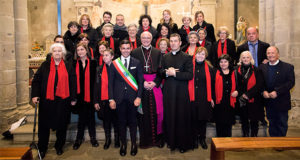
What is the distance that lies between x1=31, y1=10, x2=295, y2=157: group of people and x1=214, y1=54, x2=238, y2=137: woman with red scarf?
0.01 metres

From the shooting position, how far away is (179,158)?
3277mm

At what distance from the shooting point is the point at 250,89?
3500 millimetres

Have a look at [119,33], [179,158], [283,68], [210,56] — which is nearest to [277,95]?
[283,68]

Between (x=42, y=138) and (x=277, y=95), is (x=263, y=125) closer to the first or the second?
(x=277, y=95)

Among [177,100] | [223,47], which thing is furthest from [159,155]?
[223,47]

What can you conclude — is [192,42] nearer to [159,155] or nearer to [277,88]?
[277,88]

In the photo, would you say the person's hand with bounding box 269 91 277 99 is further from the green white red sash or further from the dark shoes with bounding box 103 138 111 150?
the dark shoes with bounding box 103 138 111 150

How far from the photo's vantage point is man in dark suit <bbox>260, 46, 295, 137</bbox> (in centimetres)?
346

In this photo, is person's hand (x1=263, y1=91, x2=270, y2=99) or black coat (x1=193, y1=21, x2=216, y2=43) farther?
black coat (x1=193, y1=21, x2=216, y2=43)

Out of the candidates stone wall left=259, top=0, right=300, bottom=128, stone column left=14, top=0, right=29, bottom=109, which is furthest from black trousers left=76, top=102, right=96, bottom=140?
stone wall left=259, top=0, right=300, bottom=128

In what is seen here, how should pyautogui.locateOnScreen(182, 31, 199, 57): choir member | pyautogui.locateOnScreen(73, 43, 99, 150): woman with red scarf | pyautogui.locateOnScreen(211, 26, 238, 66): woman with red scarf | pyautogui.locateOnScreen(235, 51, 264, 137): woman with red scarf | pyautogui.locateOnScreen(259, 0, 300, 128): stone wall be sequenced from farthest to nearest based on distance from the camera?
1. pyautogui.locateOnScreen(259, 0, 300, 128): stone wall
2. pyautogui.locateOnScreen(211, 26, 238, 66): woman with red scarf
3. pyautogui.locateOnScreen(182, 31, 199, 57): choir member
4. pyautogui.locateOnScreen(73, 43, 99, 150): woman with red scarf
5. pyautogui.locateOnScreen(235, 51, 264, 137): woman with red scarf

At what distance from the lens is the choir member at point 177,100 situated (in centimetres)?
340

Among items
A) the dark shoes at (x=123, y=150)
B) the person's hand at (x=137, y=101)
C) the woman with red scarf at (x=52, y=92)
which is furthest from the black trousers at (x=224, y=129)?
the woman with red scarf at (x=52, y=92)

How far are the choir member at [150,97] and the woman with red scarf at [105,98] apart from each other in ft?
1.31
